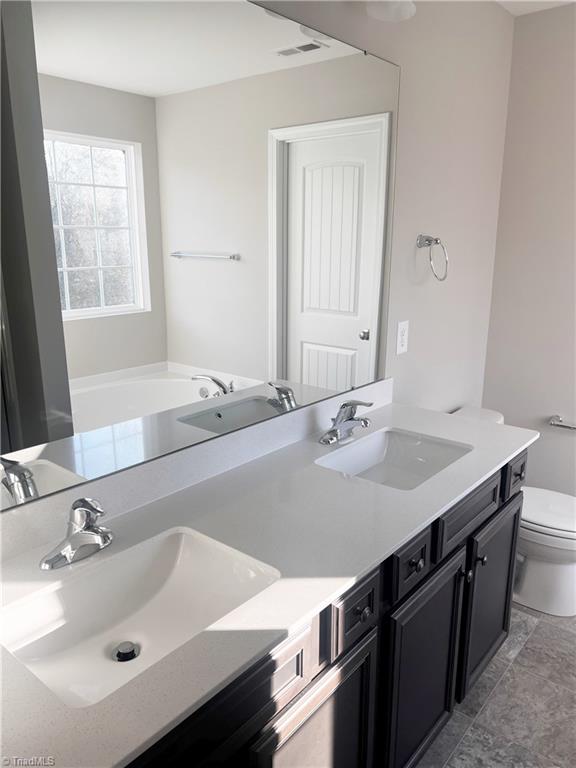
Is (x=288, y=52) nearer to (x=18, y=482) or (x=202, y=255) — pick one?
(x=202, y=255)

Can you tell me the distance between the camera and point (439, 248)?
260 cm

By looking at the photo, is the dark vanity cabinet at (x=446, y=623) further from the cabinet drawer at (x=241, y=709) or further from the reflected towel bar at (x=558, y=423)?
the reflected towel bar at (x=558, y=423)

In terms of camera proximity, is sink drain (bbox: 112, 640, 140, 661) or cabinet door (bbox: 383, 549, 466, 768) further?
cabinet door (bbox: 383, 549, 466, 768)

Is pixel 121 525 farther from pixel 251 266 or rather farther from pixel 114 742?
pixel 251 266

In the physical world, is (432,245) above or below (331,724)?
above

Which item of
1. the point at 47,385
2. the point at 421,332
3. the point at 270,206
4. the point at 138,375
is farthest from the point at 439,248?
the point at 47,385

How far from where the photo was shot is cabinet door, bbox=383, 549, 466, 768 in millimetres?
1469

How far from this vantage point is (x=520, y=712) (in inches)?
80.5

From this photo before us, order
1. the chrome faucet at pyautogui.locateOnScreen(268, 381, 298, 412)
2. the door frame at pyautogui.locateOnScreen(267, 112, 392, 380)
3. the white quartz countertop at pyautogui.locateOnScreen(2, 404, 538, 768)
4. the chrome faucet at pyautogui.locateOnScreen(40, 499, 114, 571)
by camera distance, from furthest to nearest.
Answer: the chrome faucet at pyautogui.locateOnScreen(268, 381, 298, 412) → the door frame at pyautogui.locateOnScreen(267, 112, 392, 380) → the chrome faucet at pyautogui.locateOnScreen(40, 499, 114, 571) → the white quartz countertop at pyautogui.locateOnScreen(2, 404, 538, 768)

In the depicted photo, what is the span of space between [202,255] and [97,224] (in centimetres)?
36

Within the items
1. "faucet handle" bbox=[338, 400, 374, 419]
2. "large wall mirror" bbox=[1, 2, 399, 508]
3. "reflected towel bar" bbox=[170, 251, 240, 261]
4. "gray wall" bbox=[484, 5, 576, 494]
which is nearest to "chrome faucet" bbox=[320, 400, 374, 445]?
"faucet handle" bbox=[338, 400, 374, 419]

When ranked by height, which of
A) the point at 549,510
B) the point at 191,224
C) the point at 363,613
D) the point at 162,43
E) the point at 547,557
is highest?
the point at 162,43

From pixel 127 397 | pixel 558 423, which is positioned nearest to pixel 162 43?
pixel 127 397

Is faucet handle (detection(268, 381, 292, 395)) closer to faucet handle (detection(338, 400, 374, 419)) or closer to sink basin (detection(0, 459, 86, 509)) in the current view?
faucet handle (detection(338, 400, 374, 419))
